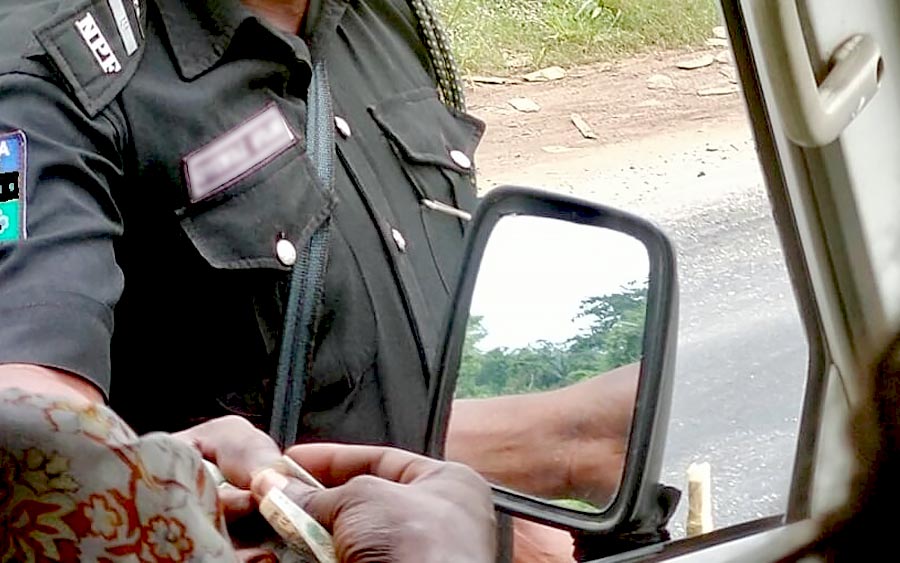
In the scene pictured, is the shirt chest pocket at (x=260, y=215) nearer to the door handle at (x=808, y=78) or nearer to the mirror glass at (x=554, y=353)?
the mirror glass at (x=554, y=353)

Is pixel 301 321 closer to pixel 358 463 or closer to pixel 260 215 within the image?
pixel 260 215

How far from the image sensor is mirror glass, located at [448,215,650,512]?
91 centimetres

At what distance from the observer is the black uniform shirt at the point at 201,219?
86 centimetres

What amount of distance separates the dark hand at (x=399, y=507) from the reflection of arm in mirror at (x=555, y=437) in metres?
0.26

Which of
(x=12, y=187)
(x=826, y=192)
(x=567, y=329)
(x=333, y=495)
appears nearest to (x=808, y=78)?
(x=826, y=192)

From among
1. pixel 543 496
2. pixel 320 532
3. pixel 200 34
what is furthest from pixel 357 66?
pixel 320 532

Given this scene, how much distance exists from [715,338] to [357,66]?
0.37 meters

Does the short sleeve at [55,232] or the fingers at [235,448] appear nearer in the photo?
the fingers at [235,448]

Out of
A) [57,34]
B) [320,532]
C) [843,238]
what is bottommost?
[843,238]

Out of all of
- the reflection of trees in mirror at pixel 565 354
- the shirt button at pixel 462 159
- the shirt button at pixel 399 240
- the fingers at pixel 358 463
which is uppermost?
the fingers at pixel 358 463

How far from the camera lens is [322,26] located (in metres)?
1.12

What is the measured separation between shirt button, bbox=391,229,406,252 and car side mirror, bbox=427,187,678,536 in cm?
12

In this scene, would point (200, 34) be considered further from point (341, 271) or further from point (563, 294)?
point (563, 294)

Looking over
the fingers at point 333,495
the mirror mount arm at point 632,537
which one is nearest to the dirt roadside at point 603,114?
the mirror mount arm at point 632,537
